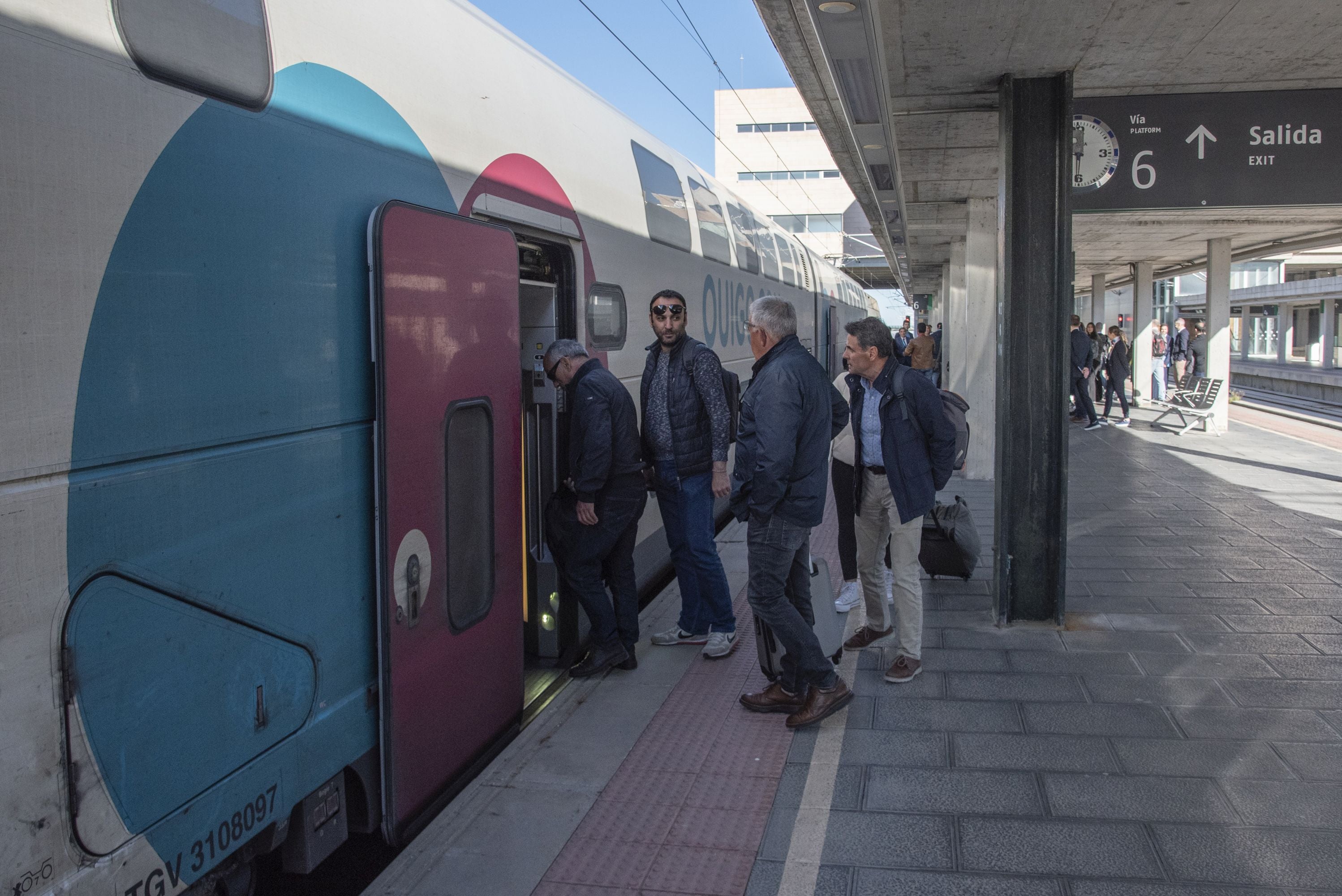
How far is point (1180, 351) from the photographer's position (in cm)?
2525

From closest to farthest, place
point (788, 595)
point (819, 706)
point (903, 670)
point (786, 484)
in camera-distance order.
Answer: point (786, 484) < point (819, 706) < point (788, 595) < point (903, 670)

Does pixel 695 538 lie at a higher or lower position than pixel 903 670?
higher

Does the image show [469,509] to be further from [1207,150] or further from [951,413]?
[1207,150]

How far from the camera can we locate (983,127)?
8219 mm

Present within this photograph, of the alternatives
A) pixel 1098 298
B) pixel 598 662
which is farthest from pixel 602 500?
Answer: pixel 1098 298

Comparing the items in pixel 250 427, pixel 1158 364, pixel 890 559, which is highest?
pixel 1158 364

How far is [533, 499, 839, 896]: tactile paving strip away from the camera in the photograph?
328 cm

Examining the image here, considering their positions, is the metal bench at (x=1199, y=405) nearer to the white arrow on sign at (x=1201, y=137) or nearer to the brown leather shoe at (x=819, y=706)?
the white arrow on sign at (x=1201, y=137)

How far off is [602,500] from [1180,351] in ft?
79.5

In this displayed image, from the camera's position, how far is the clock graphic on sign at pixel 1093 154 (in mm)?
6281

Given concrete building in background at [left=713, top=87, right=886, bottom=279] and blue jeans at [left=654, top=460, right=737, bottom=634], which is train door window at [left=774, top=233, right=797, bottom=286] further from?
concrete building in background at [left=713, top=87, right=886, bottom=279]

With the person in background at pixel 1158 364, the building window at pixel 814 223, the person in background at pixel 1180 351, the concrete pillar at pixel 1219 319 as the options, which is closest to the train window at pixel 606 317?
the concrete pillar at pixel 1219 319

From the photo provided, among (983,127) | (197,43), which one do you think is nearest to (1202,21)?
(983,127)

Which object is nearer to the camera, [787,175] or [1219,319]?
[1219,319]
